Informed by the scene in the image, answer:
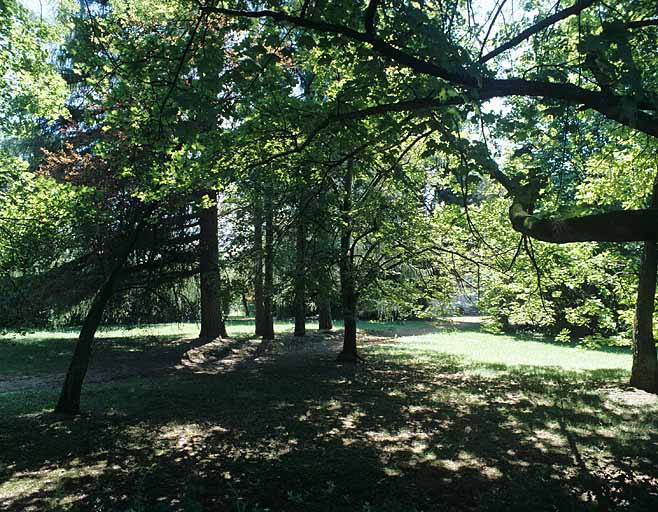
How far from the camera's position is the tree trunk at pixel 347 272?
12.7 metres

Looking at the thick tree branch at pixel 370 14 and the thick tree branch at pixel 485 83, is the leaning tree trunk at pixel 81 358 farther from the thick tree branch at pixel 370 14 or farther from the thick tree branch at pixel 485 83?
the thick tree branch at pixel 370 14

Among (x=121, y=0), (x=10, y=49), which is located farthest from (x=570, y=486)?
(x=10, y=49)

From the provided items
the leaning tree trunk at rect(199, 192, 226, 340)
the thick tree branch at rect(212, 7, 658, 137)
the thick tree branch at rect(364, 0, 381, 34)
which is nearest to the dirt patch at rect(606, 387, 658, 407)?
the thick tree branch at rect(212, 7, 658, 137)

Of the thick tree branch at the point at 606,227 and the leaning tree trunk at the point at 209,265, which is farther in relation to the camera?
the leaning tree trunk at the point at 209,265

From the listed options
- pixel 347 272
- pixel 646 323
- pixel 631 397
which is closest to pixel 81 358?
pixel 347 272

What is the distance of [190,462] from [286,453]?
1183mm

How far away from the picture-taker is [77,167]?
42.8ft

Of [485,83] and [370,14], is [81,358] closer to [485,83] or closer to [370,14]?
[370,14]

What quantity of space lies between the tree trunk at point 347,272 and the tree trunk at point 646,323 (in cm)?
657

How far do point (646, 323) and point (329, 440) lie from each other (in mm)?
7637

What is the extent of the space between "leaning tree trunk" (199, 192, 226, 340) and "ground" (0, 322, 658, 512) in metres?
3.56

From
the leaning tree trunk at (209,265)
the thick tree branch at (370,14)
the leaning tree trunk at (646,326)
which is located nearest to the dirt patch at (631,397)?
the leaning tree trunk at (646,326)

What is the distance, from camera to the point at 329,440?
654 cm

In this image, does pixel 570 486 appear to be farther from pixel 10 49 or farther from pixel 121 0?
pixel 10 49
